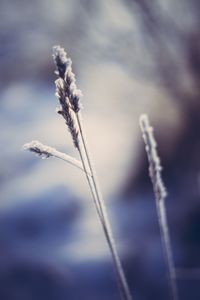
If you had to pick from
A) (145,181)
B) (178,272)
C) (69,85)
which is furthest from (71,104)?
(145,181)

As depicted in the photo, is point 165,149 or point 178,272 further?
point 165,149

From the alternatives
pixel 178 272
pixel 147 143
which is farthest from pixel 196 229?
pixel 147 143

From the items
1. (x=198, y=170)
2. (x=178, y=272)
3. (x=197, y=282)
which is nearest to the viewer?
Answer: (x=178, y=272)

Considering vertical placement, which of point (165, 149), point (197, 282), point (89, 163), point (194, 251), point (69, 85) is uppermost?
point (165, 149)

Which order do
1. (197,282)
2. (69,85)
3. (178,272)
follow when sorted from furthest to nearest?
(197,282) < (178,272) < (69,85)

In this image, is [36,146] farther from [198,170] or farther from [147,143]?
[198,170]

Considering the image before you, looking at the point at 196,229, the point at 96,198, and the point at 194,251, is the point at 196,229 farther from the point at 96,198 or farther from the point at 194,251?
the point at 96,198

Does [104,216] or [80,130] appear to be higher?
[80,130]

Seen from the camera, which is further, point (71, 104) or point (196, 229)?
point (196, 229)

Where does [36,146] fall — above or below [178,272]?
above
